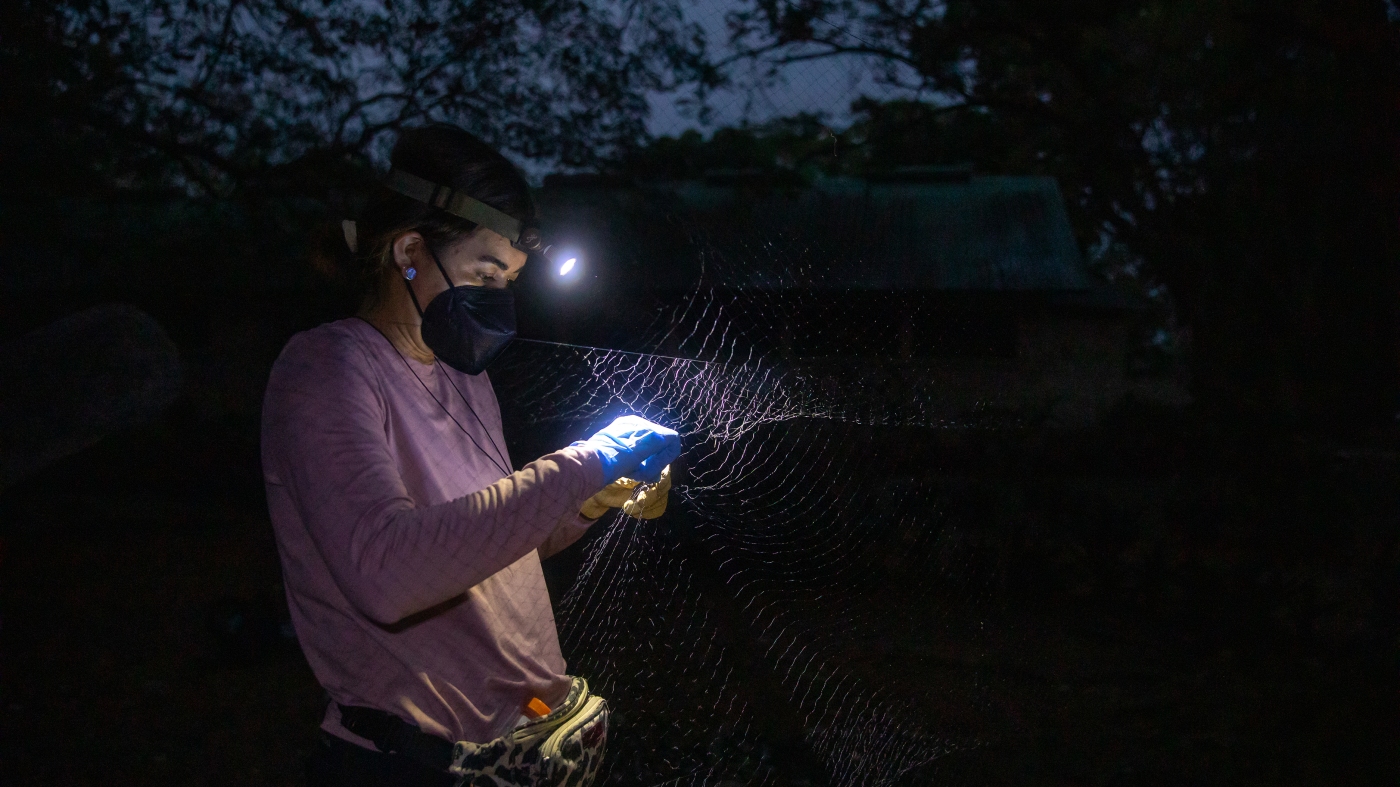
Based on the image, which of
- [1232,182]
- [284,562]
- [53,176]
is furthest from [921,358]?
[1232,182]

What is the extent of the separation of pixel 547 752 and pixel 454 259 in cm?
78

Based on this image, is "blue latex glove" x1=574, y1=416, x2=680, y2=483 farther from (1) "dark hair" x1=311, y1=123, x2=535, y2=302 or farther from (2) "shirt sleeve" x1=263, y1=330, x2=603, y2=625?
(1) "dark hair" x1=311, y1=123, x2=535, y2=302

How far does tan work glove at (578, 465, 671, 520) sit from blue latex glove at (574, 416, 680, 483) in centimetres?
8

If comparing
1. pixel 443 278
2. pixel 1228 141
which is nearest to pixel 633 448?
pixel 443 278

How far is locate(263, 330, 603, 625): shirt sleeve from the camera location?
47.5 inches

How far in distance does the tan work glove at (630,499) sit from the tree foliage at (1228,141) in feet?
24.5

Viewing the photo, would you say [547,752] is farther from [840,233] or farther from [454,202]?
[840,233]

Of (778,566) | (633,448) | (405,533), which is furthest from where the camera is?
(778,566)

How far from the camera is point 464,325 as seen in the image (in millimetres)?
1556

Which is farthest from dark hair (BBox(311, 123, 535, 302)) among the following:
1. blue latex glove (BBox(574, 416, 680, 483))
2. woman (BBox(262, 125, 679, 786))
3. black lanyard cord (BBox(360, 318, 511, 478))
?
blue latex glove (BBox(574, 416, 680, 483))

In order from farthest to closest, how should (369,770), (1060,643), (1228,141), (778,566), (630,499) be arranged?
(1228,141)
(1060,643)
(778,566)
(630,499)
(369,770)

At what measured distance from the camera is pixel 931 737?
3.84 meters

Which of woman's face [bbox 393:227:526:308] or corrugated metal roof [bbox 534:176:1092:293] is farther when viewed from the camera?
corrugated metal roof [bbox 534:176:1092:293]

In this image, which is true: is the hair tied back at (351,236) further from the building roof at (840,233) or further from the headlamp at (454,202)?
the building roof at (840,233)
